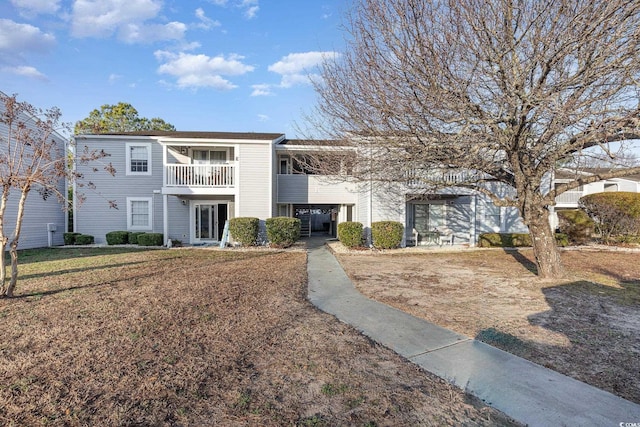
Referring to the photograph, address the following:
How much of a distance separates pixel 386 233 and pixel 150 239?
11082mm

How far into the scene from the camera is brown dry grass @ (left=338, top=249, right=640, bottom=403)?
359 cm

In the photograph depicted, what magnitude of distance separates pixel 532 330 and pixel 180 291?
638 centimetres

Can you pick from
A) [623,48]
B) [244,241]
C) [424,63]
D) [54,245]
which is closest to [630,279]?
[623,48]

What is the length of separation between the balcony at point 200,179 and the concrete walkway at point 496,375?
36.2 feet

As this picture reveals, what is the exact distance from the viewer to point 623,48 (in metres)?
5.27

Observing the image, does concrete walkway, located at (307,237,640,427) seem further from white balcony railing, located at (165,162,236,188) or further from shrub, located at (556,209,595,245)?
shrub, located at (556,209,595,245)

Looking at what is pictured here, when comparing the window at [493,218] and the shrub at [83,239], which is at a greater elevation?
the window at [493,218]

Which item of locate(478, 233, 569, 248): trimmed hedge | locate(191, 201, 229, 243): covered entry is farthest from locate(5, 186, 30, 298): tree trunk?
locate(478, 233, 569, 248): trimmed hedge

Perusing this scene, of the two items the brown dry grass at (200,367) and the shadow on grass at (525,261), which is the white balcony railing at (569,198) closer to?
the shadow on grass at (525,261)

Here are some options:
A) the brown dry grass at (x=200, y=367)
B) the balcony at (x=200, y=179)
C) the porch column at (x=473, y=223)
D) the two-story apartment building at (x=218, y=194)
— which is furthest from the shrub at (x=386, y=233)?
the brown dry grass at (x=200, y=367)

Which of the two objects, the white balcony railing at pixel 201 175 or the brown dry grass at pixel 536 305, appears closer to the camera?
the brown dry grass at pixel 536 305

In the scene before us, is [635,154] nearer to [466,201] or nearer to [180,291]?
[466,201]

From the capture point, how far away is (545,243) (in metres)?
7.71

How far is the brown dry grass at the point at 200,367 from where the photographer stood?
2570 mm
